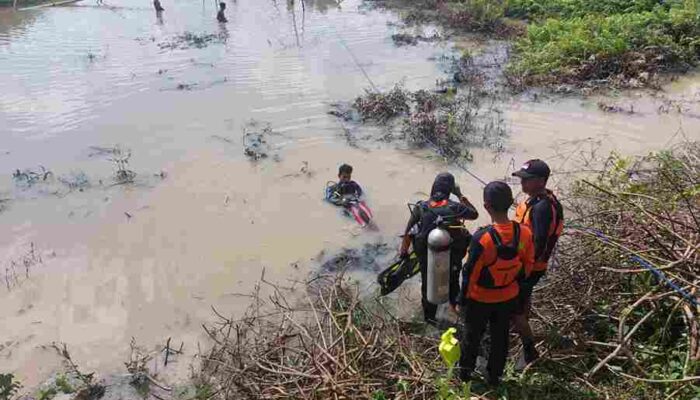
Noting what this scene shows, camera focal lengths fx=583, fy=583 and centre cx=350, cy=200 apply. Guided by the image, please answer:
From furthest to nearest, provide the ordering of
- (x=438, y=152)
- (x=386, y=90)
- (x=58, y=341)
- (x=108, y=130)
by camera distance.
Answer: (x=386, y=90) → (x=108, y=130) → (x=438, y=152) → (x=58, y=341)

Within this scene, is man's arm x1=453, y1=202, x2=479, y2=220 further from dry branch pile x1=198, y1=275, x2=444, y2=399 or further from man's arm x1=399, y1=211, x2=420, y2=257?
dry branch pile x1=198, y1=275, x2=444, y2=399

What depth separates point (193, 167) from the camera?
939cm

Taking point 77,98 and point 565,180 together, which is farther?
point 77,98

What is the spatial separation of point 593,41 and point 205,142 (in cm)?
853

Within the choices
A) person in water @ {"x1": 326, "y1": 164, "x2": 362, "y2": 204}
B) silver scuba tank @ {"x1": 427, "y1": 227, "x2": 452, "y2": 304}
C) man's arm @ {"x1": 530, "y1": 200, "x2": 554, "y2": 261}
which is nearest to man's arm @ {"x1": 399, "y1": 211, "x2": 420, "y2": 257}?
silver scuba tank @ {"x1": 427, "y1": 227, "x2": 452, "y2": 304}

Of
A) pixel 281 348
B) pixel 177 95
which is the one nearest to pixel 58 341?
pixel 281 348

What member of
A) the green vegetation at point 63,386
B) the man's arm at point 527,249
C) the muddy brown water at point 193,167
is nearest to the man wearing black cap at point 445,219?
the man's arm at point 527,249

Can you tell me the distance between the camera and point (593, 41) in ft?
41.5

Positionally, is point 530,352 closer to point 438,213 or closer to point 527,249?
point 527,249

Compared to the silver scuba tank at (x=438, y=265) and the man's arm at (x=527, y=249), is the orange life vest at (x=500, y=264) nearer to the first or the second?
the man's arm at (x=527, y=249)

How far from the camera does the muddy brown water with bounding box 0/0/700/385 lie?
639 centimetres

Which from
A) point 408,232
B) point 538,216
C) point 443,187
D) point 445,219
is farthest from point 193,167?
point 538,216

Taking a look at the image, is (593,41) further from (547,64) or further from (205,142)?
(205,142)

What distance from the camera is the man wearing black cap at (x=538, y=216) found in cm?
406
